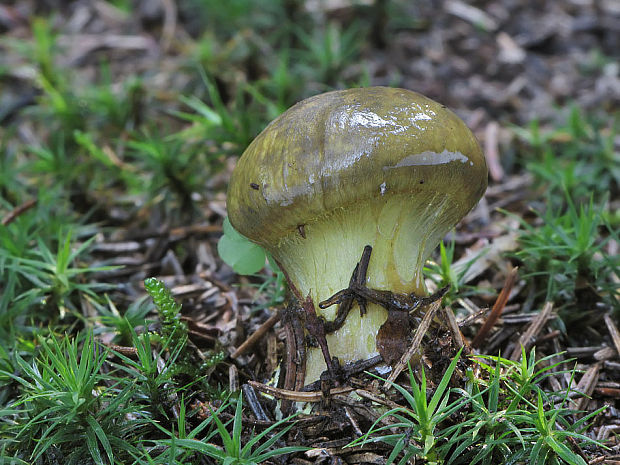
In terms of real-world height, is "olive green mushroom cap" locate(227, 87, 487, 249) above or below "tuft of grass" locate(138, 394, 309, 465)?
above

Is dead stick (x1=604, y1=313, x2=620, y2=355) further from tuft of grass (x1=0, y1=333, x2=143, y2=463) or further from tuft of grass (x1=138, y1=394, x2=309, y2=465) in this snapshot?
tuft of grass (x1=0, y1=333, x2=143, y2=463)

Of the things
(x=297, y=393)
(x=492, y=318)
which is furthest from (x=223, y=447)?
(x=492, y=318)

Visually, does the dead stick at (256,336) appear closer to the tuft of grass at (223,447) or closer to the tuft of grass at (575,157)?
the tuft of grass at (223,447)

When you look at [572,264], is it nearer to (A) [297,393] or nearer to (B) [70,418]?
(A) [297,393]

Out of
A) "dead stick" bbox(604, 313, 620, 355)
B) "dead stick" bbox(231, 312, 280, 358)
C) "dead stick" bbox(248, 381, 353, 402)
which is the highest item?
"dead stick" bbox(248, 381, 353, 402)

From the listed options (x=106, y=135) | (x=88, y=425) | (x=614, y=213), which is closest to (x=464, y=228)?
(x=614, y=213)

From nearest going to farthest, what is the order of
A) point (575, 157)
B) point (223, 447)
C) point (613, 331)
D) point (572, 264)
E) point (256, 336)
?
1. point (223, 447)
2. point (256, 336)
3. point (613, 331)
4. point (572, 264)
5. point (575, 157)

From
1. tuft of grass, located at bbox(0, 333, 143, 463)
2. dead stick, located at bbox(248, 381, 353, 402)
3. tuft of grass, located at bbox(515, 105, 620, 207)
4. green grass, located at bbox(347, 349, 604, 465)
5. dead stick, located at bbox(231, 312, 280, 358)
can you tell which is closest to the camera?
green grass, located at bbox(347, 349, 604, 465)

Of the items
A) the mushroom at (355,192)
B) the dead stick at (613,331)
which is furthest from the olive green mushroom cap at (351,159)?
the dead stick at (613,331)

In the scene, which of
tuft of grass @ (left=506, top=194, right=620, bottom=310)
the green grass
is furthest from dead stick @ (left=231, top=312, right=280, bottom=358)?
tuft of grass @ (left=506, top=194, right=620, bottom=310)
